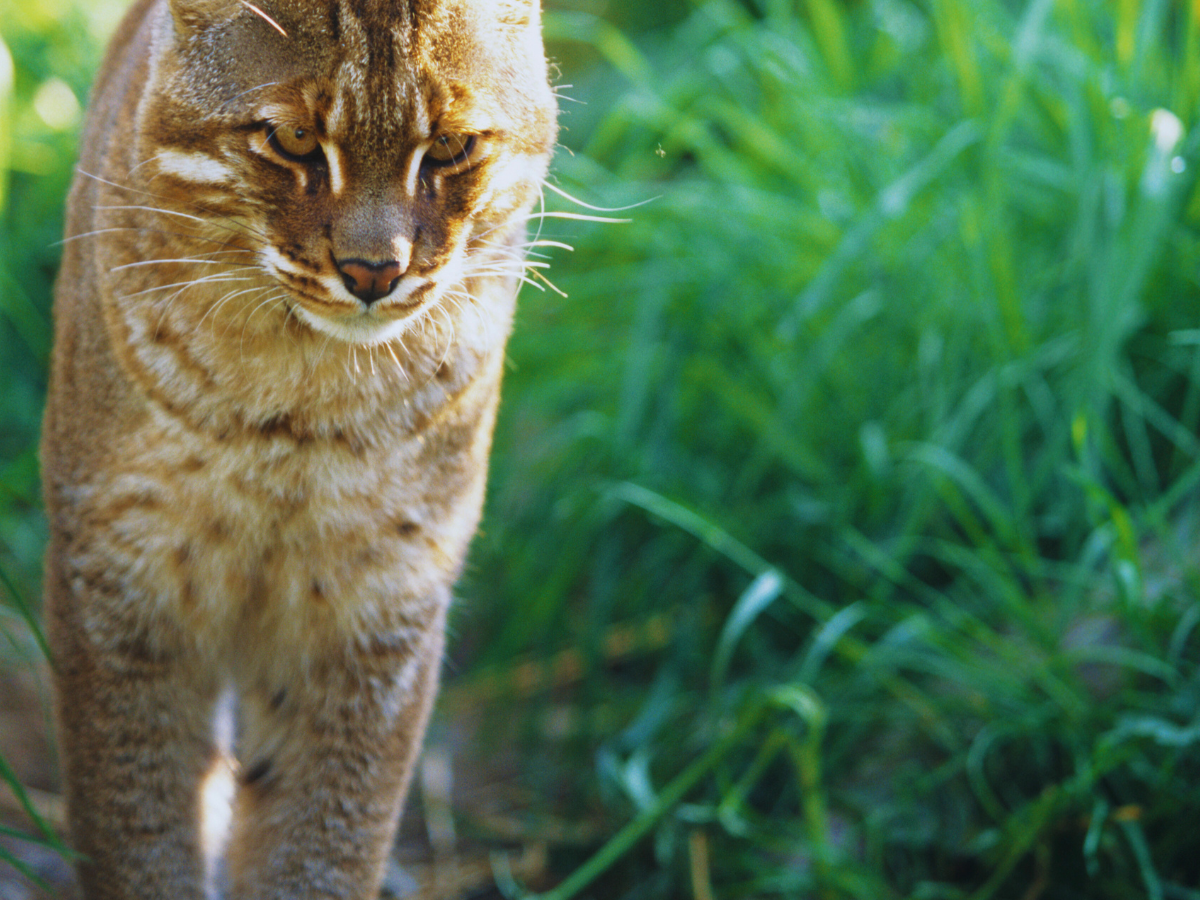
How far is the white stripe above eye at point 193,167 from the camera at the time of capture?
179 cm

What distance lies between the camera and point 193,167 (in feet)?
5.97

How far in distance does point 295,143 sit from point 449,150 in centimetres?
23

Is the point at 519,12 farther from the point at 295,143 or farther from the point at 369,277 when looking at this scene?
the point at 369,277

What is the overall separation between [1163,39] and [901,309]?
1.37 metres

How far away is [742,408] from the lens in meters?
3.68

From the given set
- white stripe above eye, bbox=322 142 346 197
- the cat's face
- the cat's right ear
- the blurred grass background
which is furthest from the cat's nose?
the blurred grass background

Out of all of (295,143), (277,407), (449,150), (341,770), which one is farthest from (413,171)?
(341,770)

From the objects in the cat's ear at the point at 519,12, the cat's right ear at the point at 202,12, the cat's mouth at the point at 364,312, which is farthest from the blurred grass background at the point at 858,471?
the cat's right ear at the point at 202,12

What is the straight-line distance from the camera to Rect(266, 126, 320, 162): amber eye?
68.0 inches

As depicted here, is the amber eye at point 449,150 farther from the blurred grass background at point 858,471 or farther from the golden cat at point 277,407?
the blurred grass background at point 858,471

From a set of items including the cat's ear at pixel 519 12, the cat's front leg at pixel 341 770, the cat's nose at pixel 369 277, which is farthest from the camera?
the cat's front leg at pixel 341 770

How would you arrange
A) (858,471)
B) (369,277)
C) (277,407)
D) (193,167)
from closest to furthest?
(369,277) → (193,167) → (277,407) → (858,471)

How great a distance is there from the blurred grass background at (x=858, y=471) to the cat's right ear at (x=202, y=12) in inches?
44.6

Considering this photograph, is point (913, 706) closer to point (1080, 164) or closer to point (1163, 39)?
point (1080, 164)
